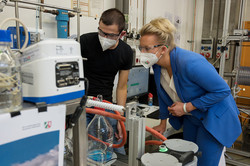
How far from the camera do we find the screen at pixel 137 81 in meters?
2.61

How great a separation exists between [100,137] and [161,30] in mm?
751

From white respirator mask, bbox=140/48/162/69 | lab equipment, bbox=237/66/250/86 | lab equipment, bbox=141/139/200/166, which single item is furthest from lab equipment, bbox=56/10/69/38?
lab equipment, bbox=237/66/250/86

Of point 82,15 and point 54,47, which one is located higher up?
point 82,15

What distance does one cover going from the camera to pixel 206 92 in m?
1.34

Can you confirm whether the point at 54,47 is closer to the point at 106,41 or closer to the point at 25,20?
the point at 106,41

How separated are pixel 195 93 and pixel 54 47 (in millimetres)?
1004

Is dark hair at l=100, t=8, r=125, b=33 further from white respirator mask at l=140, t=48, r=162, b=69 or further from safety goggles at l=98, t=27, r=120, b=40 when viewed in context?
white respirator mask at l=140, t=48, r=162, b=69

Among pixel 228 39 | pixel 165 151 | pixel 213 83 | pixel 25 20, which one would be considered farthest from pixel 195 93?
pixel 228 39

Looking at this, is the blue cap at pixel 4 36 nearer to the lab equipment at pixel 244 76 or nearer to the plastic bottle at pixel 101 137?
the plastic bottle at pixel 101 137

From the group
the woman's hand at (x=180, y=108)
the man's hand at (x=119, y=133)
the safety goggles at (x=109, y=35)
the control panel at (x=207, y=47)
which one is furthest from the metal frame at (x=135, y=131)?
the control panel at (x=207, y=47)

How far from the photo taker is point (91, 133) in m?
1.23

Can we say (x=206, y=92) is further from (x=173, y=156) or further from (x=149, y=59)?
(x=173, y=156)

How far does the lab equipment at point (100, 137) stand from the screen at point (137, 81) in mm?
1252

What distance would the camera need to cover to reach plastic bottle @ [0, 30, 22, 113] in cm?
56
